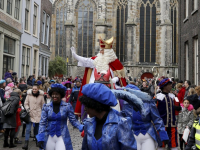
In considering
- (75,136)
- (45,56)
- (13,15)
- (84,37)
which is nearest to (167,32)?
(84,37)

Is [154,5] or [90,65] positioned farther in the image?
[154,5]

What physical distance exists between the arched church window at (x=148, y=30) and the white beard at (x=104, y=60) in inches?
1169

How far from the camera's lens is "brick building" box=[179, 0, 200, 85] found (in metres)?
13.7

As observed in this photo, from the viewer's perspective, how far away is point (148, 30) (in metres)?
36.6

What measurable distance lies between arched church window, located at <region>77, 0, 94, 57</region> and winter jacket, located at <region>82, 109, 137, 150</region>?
34797 mm

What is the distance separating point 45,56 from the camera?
21.9 m

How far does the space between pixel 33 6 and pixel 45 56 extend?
5.05 m

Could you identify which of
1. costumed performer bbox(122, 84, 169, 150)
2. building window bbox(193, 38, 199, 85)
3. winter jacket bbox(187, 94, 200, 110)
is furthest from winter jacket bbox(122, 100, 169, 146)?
building window bbox(193, 38, 199, 85)

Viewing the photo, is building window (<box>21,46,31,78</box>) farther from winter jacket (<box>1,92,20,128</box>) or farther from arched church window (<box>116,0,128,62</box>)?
arched church window (<box>116,0,128,62</box>)

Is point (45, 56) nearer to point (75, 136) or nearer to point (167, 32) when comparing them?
point (75, 136)

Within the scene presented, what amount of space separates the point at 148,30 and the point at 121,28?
371 centimetres

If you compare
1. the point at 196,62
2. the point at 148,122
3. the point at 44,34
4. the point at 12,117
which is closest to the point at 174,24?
the point at 44,34

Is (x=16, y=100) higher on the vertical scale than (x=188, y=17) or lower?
lower

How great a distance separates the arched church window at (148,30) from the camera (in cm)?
3641
